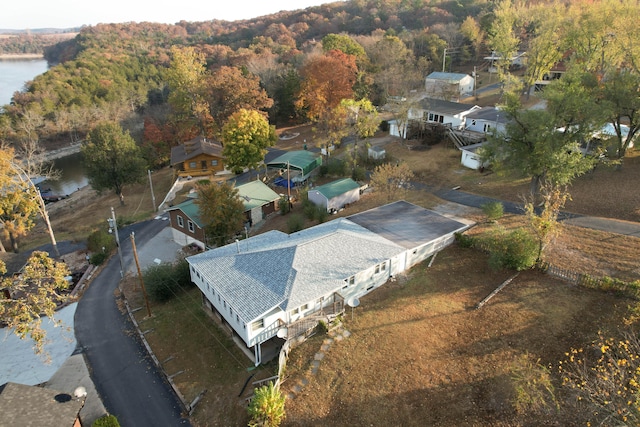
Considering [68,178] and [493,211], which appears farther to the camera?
[68,178]

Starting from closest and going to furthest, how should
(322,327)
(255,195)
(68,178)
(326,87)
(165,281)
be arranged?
(322,327)
(165,281)
(255,195)
(326,87)
(68,178)

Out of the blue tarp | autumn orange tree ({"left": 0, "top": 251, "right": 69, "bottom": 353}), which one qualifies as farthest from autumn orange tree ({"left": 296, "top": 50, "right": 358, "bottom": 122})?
autumn orange tree ({"left": 0, "top": 251, "right": 69, "bottom": 353})

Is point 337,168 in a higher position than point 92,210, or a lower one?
higher

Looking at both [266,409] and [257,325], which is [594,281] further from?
[266,409]

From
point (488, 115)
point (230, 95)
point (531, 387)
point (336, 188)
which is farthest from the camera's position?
point (230, 95)

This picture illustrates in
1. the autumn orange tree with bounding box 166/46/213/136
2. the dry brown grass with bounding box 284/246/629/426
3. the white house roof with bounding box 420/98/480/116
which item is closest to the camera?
the dry brown grass with bounding box 284/246/629/426

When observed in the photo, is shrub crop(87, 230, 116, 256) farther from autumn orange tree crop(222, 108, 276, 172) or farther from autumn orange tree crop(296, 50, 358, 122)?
autumn orange tree crop(296, 50, 358, 122)

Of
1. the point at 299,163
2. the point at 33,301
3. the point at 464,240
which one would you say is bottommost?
the point at 464,240

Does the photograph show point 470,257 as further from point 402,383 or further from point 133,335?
point 133,335

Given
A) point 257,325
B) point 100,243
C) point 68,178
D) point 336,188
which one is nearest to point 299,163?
point 336,188
